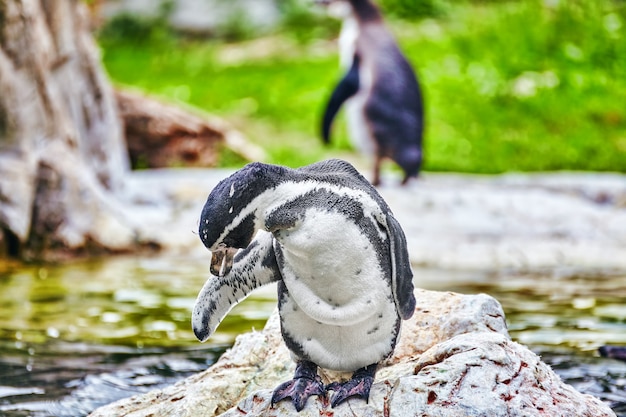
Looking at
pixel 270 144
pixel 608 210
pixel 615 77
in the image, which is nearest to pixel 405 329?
pixel 608 210

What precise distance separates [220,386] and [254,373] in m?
0.20

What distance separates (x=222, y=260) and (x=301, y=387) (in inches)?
16.4

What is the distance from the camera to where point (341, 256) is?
8.66ft

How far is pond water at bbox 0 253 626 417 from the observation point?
3.92m

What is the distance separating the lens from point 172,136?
11141 mm

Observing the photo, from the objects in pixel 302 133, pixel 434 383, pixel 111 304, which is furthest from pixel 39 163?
pixel 302 133

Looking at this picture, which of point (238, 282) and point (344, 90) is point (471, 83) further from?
point (238, 282)

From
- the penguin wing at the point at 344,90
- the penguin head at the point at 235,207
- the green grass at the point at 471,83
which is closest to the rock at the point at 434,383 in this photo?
the penguin head at the point at 235,207

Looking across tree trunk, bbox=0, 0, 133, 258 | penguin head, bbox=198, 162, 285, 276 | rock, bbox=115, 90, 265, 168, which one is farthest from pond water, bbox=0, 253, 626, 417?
rock, bbox=115, 90, 265, 168

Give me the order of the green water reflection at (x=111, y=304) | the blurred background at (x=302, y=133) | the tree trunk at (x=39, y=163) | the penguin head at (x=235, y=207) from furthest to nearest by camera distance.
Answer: the tree trunk at (x=39, y=163) < the green water reflection at (x=111, y=304) < the blurred background at (x=302, y=133) < the penguin head at (x=235, y=207)

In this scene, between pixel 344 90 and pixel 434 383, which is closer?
pixel 434 383

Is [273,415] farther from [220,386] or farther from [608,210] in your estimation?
[608,210]

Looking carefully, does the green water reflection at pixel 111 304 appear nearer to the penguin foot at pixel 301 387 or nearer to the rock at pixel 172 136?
the penguin foot at pixel 301 387

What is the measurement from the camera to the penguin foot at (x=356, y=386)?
274 centimetres
